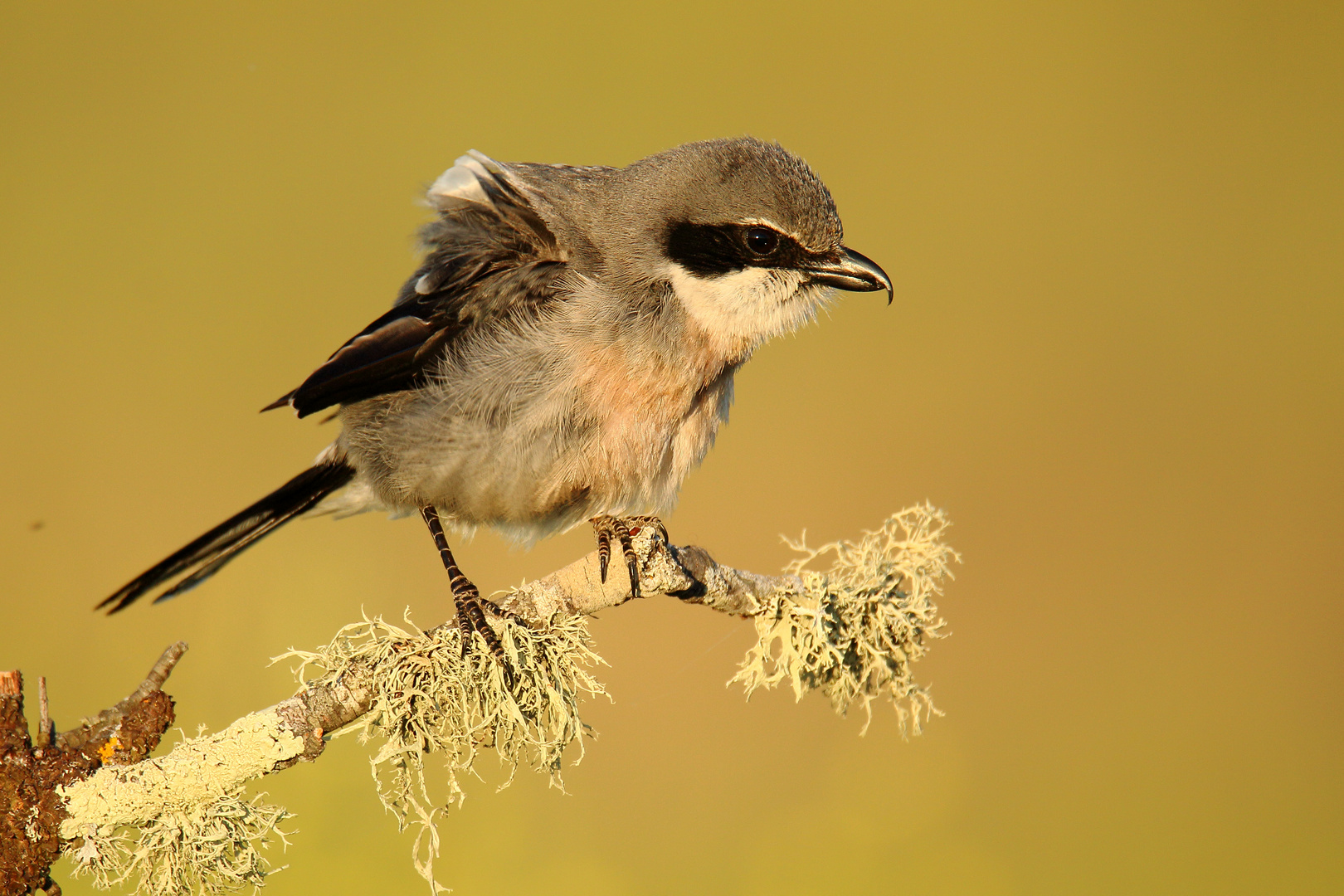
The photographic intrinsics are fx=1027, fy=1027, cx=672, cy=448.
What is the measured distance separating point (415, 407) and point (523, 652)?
862 millimetres

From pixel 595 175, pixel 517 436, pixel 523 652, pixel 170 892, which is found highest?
pixel 595 175

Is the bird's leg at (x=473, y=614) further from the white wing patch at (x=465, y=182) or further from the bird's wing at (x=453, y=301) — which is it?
the white wing patch at (x=465, y=182)

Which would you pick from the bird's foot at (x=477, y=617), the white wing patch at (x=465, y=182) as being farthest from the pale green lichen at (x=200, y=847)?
the white wing patch at (x=465, y=182)

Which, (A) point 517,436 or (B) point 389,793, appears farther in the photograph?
(A) point 517,436

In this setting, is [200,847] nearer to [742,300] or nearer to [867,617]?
[867,617]

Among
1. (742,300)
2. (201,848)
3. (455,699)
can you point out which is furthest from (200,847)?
(742,300)

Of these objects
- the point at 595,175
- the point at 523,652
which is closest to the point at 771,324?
the point at 595,175

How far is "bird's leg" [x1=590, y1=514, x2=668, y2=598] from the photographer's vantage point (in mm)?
2068

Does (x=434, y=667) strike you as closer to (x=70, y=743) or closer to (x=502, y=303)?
(x=70, y=743)

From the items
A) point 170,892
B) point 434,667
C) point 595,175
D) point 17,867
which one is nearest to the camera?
point 17,867

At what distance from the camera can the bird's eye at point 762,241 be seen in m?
2.61

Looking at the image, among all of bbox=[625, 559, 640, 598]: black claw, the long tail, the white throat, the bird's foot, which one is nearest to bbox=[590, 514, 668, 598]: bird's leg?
bbox=[625, 559, 640, 598]: black claw

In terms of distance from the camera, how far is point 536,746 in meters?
1.99

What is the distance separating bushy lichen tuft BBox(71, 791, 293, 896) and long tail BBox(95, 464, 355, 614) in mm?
878
